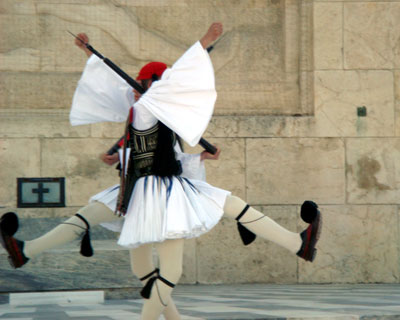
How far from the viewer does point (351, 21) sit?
30.6 ft

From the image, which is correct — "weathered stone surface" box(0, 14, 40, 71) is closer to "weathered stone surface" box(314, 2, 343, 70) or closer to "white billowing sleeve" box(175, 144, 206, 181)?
"weathered stone surface" box(314, 2, 343, 70)

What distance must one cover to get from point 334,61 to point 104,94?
4.88 m

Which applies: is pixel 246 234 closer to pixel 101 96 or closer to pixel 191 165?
pixel 191 165

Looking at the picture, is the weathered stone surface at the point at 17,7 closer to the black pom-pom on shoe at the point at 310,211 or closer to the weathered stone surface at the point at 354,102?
the weathered stone surface at the point at 354,102

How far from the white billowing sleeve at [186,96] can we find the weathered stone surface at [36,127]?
14.8 feet

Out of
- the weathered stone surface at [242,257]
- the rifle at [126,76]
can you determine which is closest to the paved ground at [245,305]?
the weathered stone surface at [242,257]

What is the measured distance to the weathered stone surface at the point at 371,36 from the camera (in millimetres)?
9305

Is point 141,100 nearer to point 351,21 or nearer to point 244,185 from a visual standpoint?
point 244,185

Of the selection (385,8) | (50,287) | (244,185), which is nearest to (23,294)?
(50,287)

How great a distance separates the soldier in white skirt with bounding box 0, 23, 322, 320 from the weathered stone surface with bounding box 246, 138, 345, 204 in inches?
164

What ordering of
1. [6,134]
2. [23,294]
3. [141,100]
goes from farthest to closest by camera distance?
[6,134] → [23,294] → [141,100]

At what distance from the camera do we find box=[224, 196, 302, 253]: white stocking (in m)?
4.72

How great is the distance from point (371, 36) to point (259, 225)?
5145 millimetres

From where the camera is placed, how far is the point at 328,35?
931 centimetres
